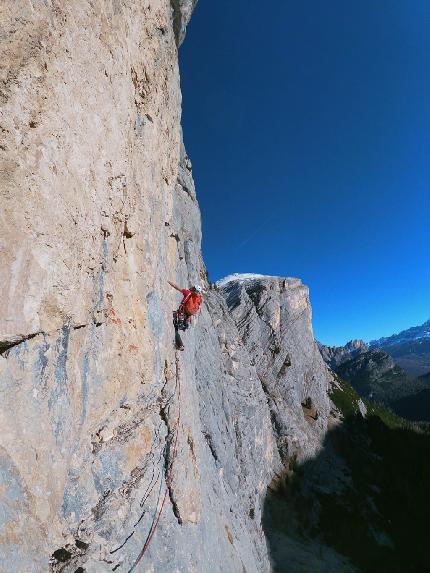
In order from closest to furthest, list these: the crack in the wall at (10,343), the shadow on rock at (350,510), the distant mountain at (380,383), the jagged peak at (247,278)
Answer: the crack in the wall at (10,343), the shadow on rock at (350,510), the jagged peak at (247,278), the distant mountain at (380,383)

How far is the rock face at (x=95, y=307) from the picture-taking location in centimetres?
523

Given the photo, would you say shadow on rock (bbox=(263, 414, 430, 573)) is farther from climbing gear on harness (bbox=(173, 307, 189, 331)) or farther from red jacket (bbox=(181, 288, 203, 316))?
red jacket (bbox=(181, 288, 203, 316))

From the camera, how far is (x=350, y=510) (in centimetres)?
3719

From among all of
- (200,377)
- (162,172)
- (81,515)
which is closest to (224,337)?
(200,377)

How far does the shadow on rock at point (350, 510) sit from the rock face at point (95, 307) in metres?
16.2

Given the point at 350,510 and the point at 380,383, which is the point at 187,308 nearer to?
the point at 350,510

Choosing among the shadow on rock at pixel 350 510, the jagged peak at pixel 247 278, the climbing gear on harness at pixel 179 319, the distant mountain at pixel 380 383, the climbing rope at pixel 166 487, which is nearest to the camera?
the climbing rope at pixel 166 487


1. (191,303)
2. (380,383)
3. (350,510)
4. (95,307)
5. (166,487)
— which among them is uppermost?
(380,383)

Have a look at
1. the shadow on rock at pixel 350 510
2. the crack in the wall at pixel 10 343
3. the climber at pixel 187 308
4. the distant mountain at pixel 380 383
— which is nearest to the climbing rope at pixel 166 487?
the climber at pixel 187 308

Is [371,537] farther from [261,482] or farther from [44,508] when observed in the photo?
[44,508]

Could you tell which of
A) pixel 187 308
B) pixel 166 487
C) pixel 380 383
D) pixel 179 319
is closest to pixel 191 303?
pixel 187 308

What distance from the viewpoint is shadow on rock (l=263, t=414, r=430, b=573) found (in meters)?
28.7

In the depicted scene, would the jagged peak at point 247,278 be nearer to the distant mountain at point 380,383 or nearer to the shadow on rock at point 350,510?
the shadow on rock at point 350,510

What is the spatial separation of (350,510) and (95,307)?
4178cm
